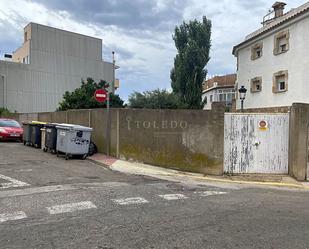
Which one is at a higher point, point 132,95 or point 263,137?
point 132,95

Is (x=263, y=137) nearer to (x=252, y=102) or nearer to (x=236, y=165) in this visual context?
(x=236, y=165)

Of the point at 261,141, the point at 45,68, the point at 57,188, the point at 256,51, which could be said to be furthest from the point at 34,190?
the point at 45,68

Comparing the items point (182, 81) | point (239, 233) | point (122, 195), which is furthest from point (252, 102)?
point (239, 233)

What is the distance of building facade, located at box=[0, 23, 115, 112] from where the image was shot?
156ft

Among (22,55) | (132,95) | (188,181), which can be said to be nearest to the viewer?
(188,181)

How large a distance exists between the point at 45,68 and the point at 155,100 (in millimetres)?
23788

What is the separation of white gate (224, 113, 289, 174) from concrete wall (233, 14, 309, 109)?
34.2 ft

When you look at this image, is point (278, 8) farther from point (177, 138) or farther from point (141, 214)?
point (141, 214)

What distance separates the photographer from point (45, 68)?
5084cm

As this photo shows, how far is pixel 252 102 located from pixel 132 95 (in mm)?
12292

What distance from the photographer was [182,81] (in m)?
35.5

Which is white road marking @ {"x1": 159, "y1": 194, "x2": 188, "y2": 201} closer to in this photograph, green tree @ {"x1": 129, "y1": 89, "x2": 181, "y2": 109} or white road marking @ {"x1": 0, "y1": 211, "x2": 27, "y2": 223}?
white road marking @ {"x1": 0, "y1": 211, "x2": 27, "y2": 223}

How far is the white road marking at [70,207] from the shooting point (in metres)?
6.61

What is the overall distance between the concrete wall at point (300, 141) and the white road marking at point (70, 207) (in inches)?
273
